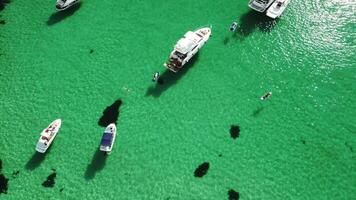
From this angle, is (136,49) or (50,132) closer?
(50,132)

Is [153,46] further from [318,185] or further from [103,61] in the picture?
[318,185]

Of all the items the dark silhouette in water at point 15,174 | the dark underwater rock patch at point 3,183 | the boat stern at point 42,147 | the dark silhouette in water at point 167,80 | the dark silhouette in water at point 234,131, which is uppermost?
the dark silhouette in water at point 167,80

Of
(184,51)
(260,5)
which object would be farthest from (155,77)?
(260,5)

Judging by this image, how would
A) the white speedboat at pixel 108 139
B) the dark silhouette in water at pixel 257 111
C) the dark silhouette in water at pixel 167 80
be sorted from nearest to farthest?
the white speedboat at pixel 108 139, the dark silhouette in water at pixel 257 111, the dark silhouette in water at pixel 167 80

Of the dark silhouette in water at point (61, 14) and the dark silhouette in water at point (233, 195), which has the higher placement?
the dark silhouette in water at point (61, 14)

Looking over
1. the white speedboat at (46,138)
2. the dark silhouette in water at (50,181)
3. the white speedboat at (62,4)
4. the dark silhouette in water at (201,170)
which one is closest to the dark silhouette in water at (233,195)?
the dark silhouette in water at (201,170)

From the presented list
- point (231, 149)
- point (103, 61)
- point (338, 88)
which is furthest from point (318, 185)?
point (103, 61)

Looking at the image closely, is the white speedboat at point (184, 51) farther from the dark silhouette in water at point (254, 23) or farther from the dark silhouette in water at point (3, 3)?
the dark silhouette in water at point (3, 3)

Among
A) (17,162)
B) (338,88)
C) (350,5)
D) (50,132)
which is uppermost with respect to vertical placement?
(350,5)
